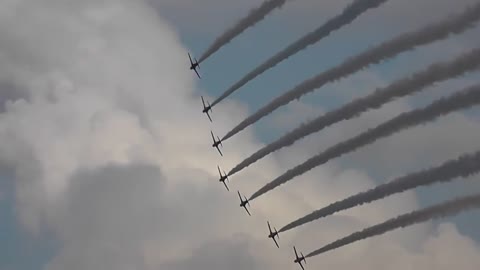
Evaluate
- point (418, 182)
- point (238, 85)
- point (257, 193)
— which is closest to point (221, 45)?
point (238, 85)

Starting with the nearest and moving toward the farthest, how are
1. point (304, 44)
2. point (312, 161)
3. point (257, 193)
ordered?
point (304, 44)
point (312, 161)
point (257, 193)

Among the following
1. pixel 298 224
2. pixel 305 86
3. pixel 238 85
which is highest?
pixel 238 85

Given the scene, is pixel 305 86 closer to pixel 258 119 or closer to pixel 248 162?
pixel 258 119

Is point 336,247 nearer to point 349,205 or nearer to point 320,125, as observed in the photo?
point 349,205

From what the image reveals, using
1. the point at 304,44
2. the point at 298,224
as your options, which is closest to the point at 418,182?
the point at 304,44

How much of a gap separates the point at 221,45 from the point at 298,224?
1154 centimetres

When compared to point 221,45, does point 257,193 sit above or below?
below

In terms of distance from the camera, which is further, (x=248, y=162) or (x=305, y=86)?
(x=248, y=162)

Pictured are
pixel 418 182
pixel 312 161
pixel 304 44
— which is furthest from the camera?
pixel 312 161

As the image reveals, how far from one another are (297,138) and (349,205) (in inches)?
191

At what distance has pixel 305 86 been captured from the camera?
4672cm

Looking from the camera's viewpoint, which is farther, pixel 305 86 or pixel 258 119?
pixel 258 119

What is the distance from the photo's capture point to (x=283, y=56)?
46.7 meters

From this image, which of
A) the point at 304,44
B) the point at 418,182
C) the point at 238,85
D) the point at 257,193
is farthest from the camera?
the point at 257,193
